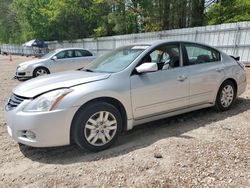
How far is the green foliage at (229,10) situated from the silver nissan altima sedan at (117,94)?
16.6 metres

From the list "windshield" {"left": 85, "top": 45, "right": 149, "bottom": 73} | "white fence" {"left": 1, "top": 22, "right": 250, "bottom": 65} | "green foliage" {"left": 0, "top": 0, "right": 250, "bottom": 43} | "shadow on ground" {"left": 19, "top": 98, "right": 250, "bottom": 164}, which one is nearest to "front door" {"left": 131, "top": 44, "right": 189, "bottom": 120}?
"windshield" {"left": 85, "top": 45, "right": 149, "bottom": 73}

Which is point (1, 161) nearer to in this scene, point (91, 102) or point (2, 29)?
point (91, 102)

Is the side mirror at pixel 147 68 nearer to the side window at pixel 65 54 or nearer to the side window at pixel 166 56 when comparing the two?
the side window at pixel 166 56

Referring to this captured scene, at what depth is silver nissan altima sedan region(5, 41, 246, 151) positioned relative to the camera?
349 centimetres

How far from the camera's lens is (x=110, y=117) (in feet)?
12.5

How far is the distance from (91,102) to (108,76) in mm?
514

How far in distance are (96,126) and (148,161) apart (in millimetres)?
859

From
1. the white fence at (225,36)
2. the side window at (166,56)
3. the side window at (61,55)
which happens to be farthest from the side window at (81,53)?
the side window at (166,56)

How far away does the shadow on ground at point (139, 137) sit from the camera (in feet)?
12.0

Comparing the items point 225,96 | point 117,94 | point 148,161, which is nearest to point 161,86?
point 117,94

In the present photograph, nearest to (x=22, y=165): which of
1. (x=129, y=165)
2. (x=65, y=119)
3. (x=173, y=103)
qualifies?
(x=65, y=119)

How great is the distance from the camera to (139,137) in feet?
14.0

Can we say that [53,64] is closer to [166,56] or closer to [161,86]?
[166,56]

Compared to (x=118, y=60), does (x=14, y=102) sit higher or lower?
lower
